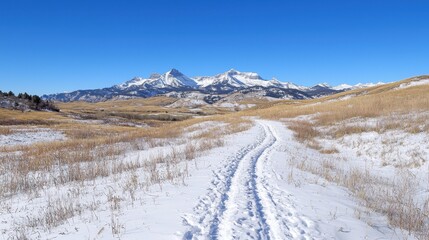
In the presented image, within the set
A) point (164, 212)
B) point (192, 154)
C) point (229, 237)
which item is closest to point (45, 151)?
point (192, 154)

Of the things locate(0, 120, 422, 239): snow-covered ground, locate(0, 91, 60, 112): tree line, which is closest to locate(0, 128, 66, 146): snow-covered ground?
locate(0, 120, 422, 239): snow-covered ground

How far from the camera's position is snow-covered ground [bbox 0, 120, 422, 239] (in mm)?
6434

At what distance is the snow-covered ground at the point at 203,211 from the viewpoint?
6.43 meters

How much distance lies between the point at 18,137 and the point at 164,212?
38879 millimetres

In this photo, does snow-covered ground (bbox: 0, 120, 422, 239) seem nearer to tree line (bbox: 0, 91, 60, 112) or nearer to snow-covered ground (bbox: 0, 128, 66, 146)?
snow-covered ground (bbox: 0, 128, 66, 146)

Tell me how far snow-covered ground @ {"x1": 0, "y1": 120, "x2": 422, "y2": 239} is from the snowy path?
20 millimetres

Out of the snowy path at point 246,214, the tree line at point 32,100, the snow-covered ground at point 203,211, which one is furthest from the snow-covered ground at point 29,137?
the tree line at point 32,100

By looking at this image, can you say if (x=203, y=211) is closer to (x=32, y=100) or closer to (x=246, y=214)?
(x=246, y=214)

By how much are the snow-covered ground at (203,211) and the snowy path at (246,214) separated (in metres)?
0.02

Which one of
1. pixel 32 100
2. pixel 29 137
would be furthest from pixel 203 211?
pixel 32 100

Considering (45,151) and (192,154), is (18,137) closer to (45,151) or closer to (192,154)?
(45,151)

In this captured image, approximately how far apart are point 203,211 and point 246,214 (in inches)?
41.3

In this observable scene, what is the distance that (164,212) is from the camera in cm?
750

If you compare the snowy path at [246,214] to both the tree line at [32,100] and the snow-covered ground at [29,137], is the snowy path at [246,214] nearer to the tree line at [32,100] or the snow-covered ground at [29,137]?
the snow-covered ground at [29,137]
